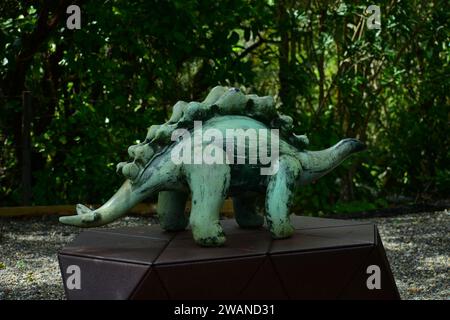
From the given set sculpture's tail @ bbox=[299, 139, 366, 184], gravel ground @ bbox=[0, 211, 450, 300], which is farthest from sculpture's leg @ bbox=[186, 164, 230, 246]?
gravel ground @ bbox=[0, 211, 450, 300]

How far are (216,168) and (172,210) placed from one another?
0.50 metres

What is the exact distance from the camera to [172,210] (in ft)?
14.2

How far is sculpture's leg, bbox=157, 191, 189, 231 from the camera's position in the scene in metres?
4.31

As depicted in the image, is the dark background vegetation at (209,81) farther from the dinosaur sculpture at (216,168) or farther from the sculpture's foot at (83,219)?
the sculpture's foot at (83,219)

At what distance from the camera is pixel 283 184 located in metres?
4.05

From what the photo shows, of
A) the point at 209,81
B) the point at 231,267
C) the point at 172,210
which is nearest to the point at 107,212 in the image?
the point at 172,210

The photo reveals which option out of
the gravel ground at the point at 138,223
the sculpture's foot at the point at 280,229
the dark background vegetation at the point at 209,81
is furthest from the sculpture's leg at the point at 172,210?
the dark background vegetation at the point at 209,81

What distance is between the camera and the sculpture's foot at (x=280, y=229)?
4039 mm

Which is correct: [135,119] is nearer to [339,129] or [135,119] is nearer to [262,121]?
[339,129]

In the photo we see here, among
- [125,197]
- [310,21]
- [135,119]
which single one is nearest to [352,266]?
[125,197]

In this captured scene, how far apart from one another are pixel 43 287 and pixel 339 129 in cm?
365

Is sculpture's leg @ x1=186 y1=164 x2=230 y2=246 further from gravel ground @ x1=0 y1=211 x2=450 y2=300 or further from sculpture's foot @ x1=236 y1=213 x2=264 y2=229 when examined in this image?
gravel ground @ x1=0 y1=211 x2=450 y2=300

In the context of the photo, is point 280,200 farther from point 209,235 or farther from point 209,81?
point 209,81

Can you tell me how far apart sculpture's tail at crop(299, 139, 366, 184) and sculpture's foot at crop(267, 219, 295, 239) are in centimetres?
30
